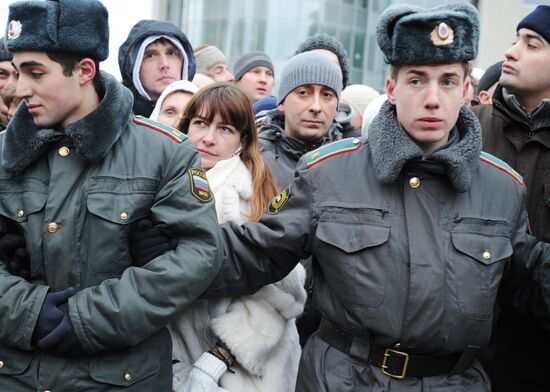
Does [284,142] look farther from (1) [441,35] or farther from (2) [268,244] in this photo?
(1) [441,35]

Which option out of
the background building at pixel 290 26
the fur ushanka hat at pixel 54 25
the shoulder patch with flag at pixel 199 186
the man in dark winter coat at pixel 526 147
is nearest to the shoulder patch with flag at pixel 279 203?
the shoulder patch with flag at pixel 199 186

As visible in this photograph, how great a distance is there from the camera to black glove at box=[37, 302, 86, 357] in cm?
266

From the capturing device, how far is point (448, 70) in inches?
119

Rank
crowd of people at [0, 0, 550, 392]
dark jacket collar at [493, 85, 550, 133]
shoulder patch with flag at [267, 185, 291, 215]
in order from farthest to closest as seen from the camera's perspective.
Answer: dark jacket collar at [493, 85, 550, 133] → shoulder patch with flag at [267, 185, 291, 215] → crowd of people at [0, 0, 550, 392]

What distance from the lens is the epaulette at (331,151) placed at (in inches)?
125

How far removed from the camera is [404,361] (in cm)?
292

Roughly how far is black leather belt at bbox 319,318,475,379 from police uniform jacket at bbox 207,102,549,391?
25 mm

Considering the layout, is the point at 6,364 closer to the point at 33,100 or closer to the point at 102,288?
the point at 102,288

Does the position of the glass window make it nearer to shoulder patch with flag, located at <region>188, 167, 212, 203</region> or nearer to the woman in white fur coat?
the woman in white fur coat

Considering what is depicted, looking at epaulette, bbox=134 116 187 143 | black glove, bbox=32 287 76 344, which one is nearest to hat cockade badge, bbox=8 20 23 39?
epaulette, bbox=134 116 187 143

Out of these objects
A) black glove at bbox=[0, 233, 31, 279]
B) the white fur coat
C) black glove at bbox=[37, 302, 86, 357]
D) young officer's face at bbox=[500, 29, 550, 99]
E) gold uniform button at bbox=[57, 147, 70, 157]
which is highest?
young officer's face at bbox=[500, 29, 550, 99]

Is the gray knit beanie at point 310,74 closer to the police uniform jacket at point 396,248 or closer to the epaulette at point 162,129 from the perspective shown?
the police uniform jacket at point 396,248

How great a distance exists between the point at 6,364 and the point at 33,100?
0.95m

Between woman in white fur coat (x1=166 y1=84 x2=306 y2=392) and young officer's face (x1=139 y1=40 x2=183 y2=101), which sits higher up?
young officer's face (x1=139 y1=40 x2=183 y2=101)
